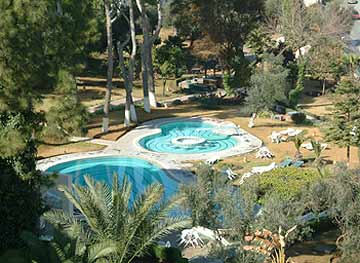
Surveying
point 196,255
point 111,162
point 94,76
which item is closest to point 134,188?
point 111,162

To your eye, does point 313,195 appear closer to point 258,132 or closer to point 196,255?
point 196,255

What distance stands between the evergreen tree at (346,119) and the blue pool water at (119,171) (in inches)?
312

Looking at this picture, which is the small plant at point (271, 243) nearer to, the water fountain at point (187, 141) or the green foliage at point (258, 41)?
the water fountain at point (187, 141)

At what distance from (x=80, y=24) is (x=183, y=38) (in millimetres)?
26351

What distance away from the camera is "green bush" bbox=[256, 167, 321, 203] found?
19828mm

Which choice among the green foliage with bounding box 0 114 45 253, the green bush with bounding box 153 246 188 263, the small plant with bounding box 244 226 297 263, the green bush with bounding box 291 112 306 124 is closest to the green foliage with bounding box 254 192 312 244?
the small plant with bounding box 244 226 297 263

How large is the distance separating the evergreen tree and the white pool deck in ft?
15.8

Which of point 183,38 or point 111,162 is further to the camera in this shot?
point 183,38

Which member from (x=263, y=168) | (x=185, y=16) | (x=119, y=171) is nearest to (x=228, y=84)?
(x=185, y=16)

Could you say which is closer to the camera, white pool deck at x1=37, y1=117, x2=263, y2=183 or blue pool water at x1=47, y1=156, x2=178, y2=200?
blue pool water at x1=47, y1=156, x2=178, y2=200

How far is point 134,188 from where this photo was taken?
2361 centimetres

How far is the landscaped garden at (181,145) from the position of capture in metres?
14.1

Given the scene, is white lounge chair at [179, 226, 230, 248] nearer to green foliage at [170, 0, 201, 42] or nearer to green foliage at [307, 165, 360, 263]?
green foliage at [307, 165, 360, 263]

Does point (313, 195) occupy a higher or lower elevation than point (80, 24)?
lower
